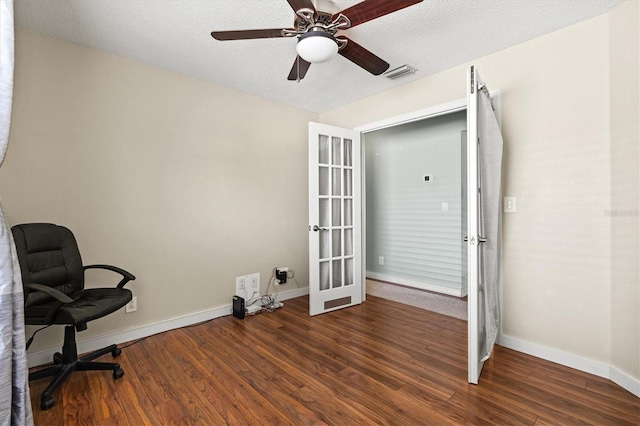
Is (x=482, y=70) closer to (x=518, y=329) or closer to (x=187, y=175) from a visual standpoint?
(x=518, y=329)

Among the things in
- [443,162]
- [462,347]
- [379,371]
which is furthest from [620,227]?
[443,162]

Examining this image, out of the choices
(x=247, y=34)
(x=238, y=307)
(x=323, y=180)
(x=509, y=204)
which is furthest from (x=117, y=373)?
(x=509, y=204)

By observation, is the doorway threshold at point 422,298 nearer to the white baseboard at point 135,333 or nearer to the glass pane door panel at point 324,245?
the glass pane door panel at point 324,245

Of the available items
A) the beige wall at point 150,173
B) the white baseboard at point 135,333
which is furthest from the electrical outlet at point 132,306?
the white baseboard at point 135,333

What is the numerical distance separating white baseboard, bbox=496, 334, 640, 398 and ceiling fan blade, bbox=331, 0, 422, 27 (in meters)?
2.51

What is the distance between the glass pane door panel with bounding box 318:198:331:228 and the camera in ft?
10.9

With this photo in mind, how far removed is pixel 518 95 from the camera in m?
2.41

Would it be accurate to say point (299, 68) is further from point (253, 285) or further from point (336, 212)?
point (253, 285)

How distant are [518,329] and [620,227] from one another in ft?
3.35

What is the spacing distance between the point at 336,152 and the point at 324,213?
73cm

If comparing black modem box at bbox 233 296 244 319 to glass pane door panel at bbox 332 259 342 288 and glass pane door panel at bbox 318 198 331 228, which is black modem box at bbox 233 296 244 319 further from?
glass pane door panel at bbox 318 198 331 228

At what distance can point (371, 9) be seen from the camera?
1.57 m

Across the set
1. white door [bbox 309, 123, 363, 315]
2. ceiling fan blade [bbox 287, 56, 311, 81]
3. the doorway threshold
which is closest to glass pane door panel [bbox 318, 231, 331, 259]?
white door [bbox 309, 123, 363, 315]

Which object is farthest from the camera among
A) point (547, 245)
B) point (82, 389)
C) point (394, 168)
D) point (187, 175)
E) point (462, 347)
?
point (394, 168)
